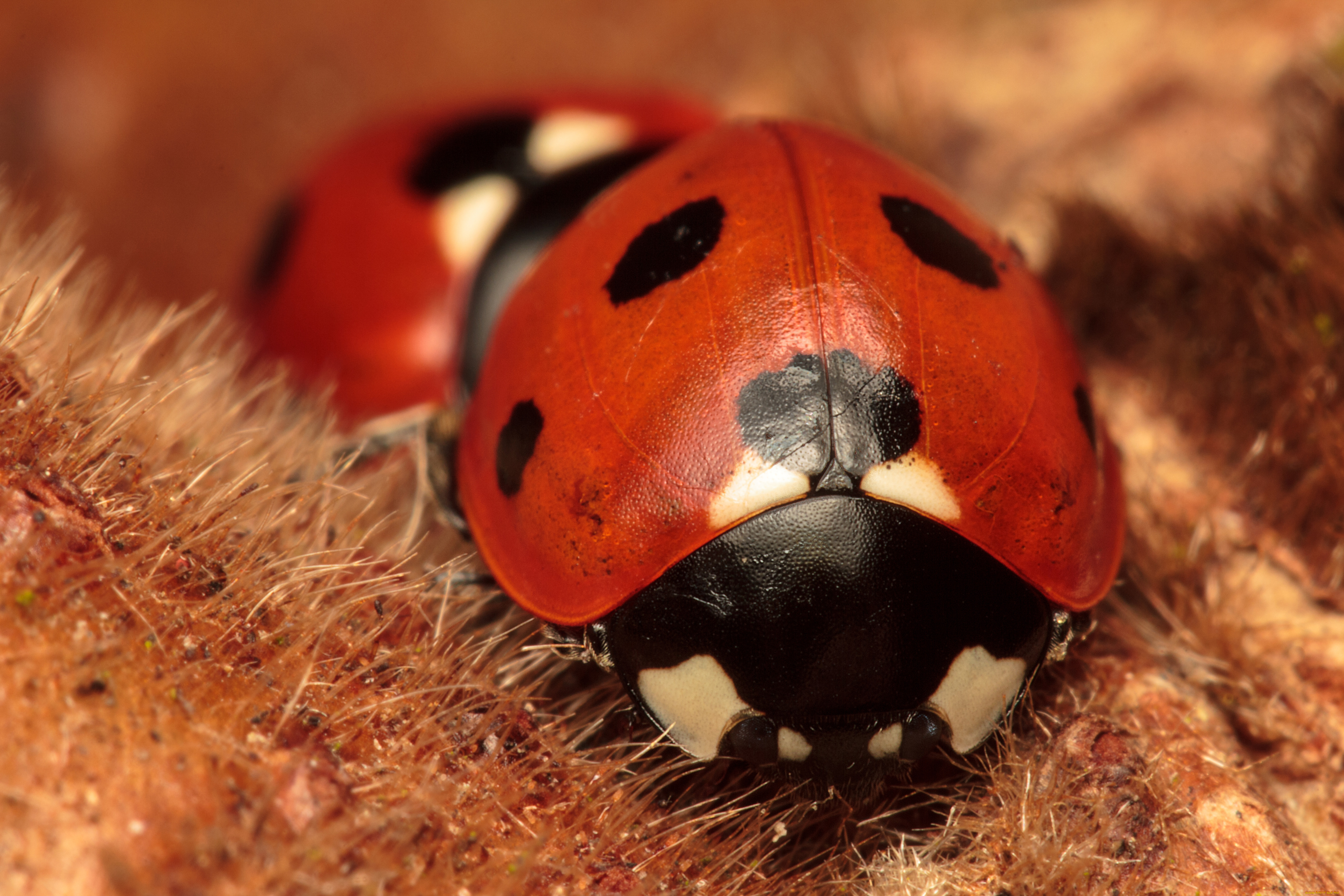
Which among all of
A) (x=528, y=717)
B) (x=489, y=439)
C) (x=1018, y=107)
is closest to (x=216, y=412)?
(x=489, y=439)

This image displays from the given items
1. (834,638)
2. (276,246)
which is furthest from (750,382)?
(276,246)

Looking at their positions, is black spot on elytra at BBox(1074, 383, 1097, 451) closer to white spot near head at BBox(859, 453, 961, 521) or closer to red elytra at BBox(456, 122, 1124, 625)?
red elytra at BBox(456, 122, 1124, 625)

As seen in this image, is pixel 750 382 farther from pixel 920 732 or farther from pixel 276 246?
pixel 276 246

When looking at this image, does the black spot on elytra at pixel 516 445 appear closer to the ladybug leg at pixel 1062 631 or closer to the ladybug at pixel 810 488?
the ladybug at pixel 810 488

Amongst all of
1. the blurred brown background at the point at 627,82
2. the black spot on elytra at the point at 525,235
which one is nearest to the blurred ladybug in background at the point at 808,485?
the black spot on elytra at the point at 525,235

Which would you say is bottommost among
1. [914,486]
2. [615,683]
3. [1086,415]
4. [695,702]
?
[615,683]
